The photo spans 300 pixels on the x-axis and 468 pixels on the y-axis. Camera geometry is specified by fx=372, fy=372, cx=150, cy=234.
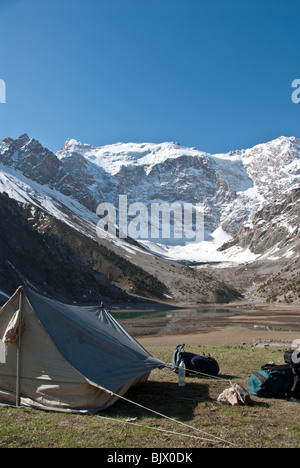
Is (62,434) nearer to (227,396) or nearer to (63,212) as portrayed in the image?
(227,396)

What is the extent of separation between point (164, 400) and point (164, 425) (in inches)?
92.6

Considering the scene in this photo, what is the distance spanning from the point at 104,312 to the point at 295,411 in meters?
7.38

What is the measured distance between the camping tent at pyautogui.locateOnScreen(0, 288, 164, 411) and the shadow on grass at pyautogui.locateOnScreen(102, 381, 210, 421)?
Answer: 0.50 metres

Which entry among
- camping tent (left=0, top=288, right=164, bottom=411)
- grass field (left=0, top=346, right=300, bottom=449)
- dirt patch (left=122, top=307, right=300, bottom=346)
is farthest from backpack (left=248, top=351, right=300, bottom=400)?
dirt patch (left=122, top=307, right=300, bottom=346)

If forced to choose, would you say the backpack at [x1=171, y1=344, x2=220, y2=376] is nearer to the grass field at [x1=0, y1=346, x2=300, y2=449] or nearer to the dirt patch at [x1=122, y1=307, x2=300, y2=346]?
the grass field at [x1=0, y1=346, x2=300, y2=449]

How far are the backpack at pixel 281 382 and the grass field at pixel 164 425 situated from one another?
311mm

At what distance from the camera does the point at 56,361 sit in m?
10.4

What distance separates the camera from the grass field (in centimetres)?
813

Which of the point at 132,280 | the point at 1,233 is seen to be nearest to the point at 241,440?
the point at 1,233

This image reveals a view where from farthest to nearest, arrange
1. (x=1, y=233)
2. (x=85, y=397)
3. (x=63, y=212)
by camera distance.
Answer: (x=63, y=212) → (x=1, y=233) → (x=85, y=397)

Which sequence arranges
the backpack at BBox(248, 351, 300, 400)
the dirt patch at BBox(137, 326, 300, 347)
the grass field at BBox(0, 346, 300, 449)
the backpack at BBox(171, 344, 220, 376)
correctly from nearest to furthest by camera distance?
the grass field at BBox(0, 346, 300, 449), the backpack at BBox(248, 351, 300, 400), the backpack at BBox(171, 344, 220, 376), the dirt patch at BBox(137, 326, 300, 347)

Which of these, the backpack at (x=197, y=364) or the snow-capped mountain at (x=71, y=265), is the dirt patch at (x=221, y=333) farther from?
the snow-capped mountain at (x=71, y=265)

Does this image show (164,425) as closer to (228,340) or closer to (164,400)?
(164,400)
